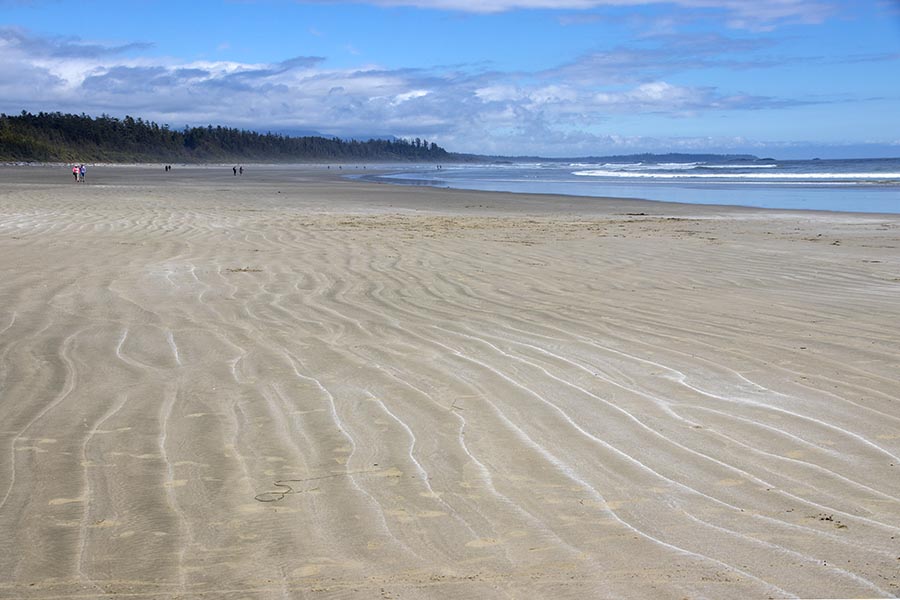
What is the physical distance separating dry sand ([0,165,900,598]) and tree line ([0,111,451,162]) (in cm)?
10473

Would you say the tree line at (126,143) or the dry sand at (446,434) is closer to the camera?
the dry sand at (446,434)

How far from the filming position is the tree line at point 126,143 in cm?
10794

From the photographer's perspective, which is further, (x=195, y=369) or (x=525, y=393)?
(x=195, y=369)

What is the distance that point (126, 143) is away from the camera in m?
138

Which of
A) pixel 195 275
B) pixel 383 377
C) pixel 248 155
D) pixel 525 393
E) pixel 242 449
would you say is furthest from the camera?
pixel 248 155

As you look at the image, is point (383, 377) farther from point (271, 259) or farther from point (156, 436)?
point (271, 259)

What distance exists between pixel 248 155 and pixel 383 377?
536 ft

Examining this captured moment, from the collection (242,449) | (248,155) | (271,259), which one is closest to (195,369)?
(242,449)

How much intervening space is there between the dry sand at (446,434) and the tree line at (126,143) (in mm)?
104725

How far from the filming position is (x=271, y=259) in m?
10.8

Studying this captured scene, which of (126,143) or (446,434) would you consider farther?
(126,143)

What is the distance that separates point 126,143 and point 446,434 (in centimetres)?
14519

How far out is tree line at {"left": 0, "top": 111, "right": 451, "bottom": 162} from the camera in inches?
4250

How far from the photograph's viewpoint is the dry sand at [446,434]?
2855 millimetres
